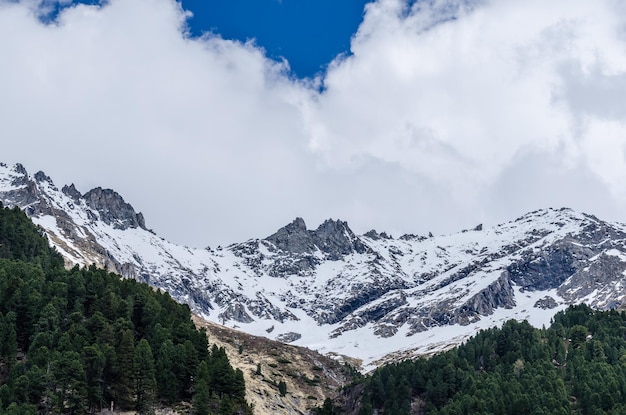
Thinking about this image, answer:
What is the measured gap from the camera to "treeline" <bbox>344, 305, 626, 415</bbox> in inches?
5876

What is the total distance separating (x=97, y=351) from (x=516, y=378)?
296ft

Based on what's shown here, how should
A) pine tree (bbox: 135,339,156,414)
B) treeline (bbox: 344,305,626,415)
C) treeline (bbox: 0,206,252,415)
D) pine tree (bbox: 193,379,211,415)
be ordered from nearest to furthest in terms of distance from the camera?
treeline (bbox: 0,206,252,415) → pine tree (bbox: 135,339,156,414) → pine tree (bbox: 193,379,211,415) → treeline (bbox: 344,305,626,415)

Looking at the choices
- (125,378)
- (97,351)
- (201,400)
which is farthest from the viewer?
(201,400)

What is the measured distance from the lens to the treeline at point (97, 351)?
11519cm

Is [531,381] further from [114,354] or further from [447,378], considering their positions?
[114,354]

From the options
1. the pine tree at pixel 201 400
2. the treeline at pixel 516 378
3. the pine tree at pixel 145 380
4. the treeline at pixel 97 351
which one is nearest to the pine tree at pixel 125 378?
the treeline at pixel 97 351

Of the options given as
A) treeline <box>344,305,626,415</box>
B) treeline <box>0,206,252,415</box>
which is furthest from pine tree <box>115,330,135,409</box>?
treeline <box>344,305,626,415</box>

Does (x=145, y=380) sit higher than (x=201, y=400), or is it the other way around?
(x=145, y=380)

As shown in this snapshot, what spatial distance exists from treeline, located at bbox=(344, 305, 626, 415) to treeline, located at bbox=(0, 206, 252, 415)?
46407mm

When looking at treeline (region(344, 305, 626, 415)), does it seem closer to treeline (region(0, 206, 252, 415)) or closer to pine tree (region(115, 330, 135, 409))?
treeline (region(0, 206, 252, 415))

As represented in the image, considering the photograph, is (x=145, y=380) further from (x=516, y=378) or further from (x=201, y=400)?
(x=516, y=378)

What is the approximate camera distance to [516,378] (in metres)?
166

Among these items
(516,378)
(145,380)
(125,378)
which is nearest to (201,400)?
(145,380)

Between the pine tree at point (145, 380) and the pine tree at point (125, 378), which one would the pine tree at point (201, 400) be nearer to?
the pine tree at point (145, 380)
